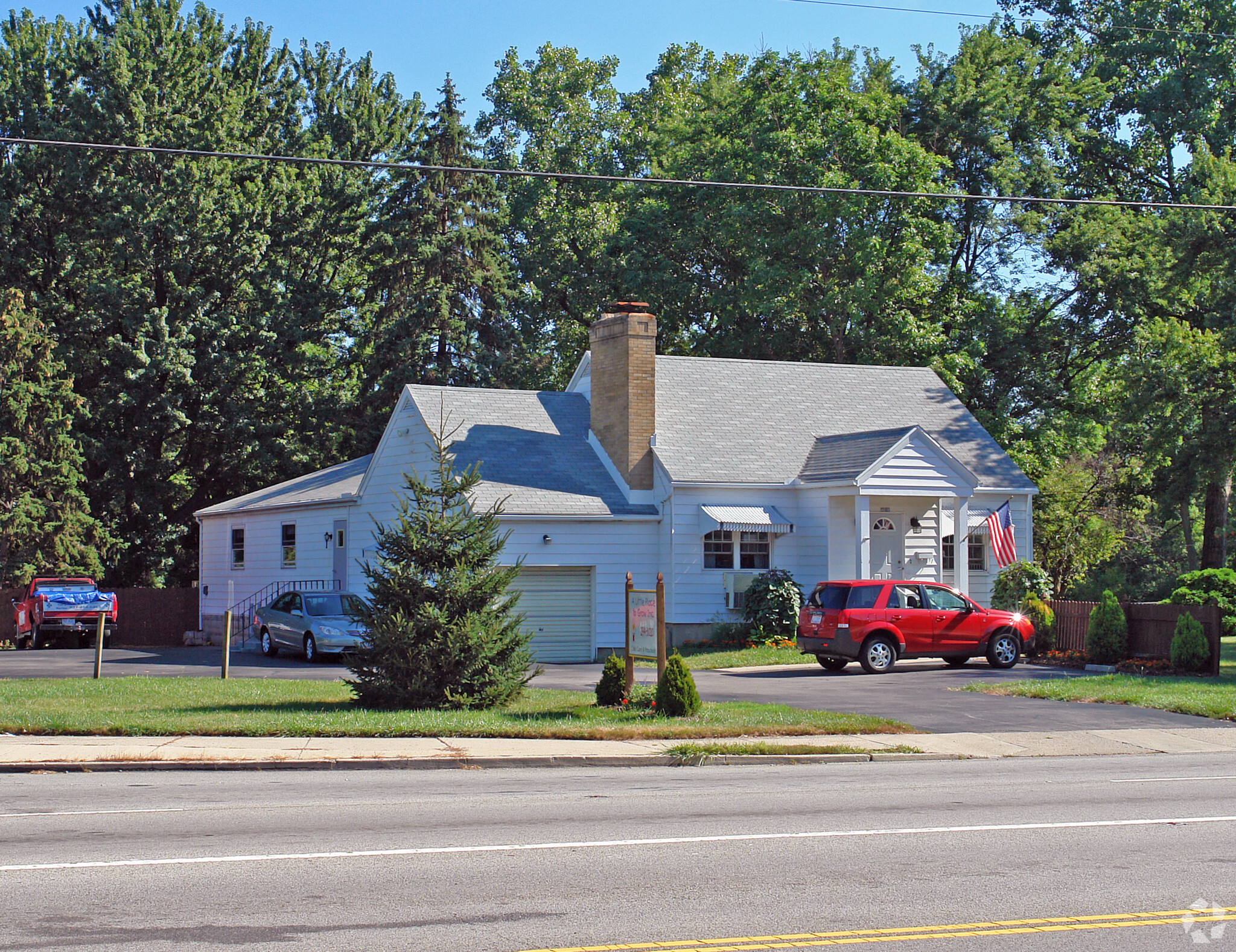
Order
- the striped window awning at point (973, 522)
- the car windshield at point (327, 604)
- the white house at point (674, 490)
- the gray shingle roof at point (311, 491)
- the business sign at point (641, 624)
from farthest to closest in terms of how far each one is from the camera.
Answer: the gray shingle roof at point (311, 491) → the striped window awning at point (973, 522) → the white house at point (674, 490) → the car windshield at point (327, 604) → the business sign at point (641, 624)

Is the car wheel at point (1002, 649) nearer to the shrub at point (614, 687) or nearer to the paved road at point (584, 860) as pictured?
the shrub at point (614, 687)

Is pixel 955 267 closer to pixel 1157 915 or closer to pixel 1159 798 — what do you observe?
pixel 1159 798

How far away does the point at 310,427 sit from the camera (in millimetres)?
47344

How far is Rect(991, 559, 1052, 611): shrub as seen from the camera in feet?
99.8

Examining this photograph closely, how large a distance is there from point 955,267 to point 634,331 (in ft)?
65.3

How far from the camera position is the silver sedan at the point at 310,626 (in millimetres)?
28406

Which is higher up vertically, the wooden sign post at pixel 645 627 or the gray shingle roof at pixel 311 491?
the gray shingle roof at pixel 311 491

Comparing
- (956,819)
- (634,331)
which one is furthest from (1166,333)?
(956,819)

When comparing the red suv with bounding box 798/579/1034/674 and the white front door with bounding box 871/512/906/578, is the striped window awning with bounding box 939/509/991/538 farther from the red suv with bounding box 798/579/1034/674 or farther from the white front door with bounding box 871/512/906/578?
the red suv with bounding box 798/579/1034/674

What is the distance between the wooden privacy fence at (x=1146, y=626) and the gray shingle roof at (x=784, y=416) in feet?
19.7

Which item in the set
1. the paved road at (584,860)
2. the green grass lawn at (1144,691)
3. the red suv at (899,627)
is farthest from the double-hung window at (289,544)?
the paved road at (584,860)

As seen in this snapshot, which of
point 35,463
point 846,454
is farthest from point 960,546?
point 35,463

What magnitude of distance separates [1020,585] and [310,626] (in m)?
16.1

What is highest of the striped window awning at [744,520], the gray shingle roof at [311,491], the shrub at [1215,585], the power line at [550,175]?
the power line at [550,175]
